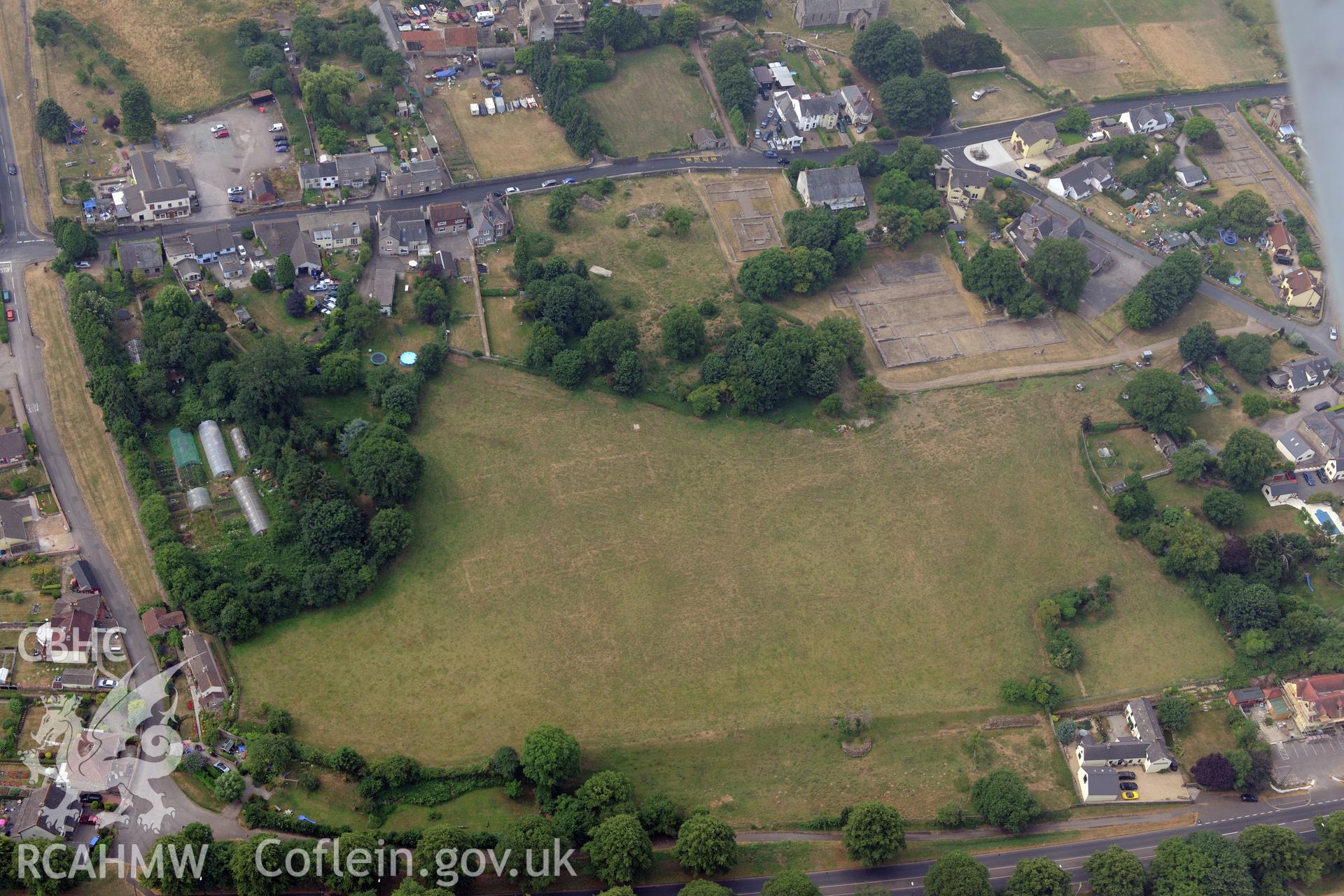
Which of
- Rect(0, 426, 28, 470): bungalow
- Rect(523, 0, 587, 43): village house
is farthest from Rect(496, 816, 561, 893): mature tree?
Rect(523, 0, 587, 43): village house

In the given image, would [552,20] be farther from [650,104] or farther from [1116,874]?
[1116,874]

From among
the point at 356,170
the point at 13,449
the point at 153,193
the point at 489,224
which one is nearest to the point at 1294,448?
the point at 489,224

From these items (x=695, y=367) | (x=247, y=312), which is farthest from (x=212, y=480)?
(x=695, y=367)

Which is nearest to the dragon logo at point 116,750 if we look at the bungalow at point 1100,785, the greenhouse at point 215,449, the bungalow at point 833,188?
the greenhouse at point 215,449

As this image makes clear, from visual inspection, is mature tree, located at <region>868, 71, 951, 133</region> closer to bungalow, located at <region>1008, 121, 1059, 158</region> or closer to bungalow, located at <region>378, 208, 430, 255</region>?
bungalow, located at <region>1008, 121, 1059, 158</region>

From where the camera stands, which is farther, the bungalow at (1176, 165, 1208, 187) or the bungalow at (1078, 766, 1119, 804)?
the bungalow at (1176, 165, 1208, 187)
